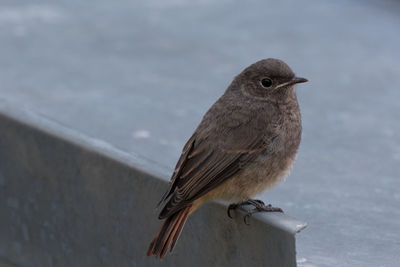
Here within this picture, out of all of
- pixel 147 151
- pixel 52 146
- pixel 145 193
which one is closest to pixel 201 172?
pixel 145 193

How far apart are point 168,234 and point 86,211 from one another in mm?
557

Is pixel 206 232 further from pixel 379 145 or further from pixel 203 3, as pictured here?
pixel 203 3

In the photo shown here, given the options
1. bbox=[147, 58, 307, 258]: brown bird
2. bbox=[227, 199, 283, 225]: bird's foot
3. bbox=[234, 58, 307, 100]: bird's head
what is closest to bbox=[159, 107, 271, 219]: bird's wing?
bbox=[147, 58, 307, 258]: brown bird

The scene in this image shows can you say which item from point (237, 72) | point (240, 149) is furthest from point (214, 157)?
point (237, 72)

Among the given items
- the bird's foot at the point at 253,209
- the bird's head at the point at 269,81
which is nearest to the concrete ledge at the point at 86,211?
the bird's foot at the point at 253,209

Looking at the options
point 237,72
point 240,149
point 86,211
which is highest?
point 240,149

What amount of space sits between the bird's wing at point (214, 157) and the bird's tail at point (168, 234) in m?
0.06

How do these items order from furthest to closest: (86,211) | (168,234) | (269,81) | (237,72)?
1. (237,72)
2. (269,81)
3. (86,211)
4. (168,234)

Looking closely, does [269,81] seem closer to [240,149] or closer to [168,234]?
[240,149]

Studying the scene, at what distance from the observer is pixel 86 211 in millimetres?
3912

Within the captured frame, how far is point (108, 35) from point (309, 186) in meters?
2.88

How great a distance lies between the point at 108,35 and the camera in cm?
680

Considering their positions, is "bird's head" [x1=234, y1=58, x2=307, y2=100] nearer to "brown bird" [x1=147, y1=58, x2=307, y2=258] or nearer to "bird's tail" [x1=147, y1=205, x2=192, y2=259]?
"brown bird" [x1=147, y1=58, x2=307, y2=258]

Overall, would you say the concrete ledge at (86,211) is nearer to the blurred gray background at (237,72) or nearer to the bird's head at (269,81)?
the blurred gray background at (237,72)
